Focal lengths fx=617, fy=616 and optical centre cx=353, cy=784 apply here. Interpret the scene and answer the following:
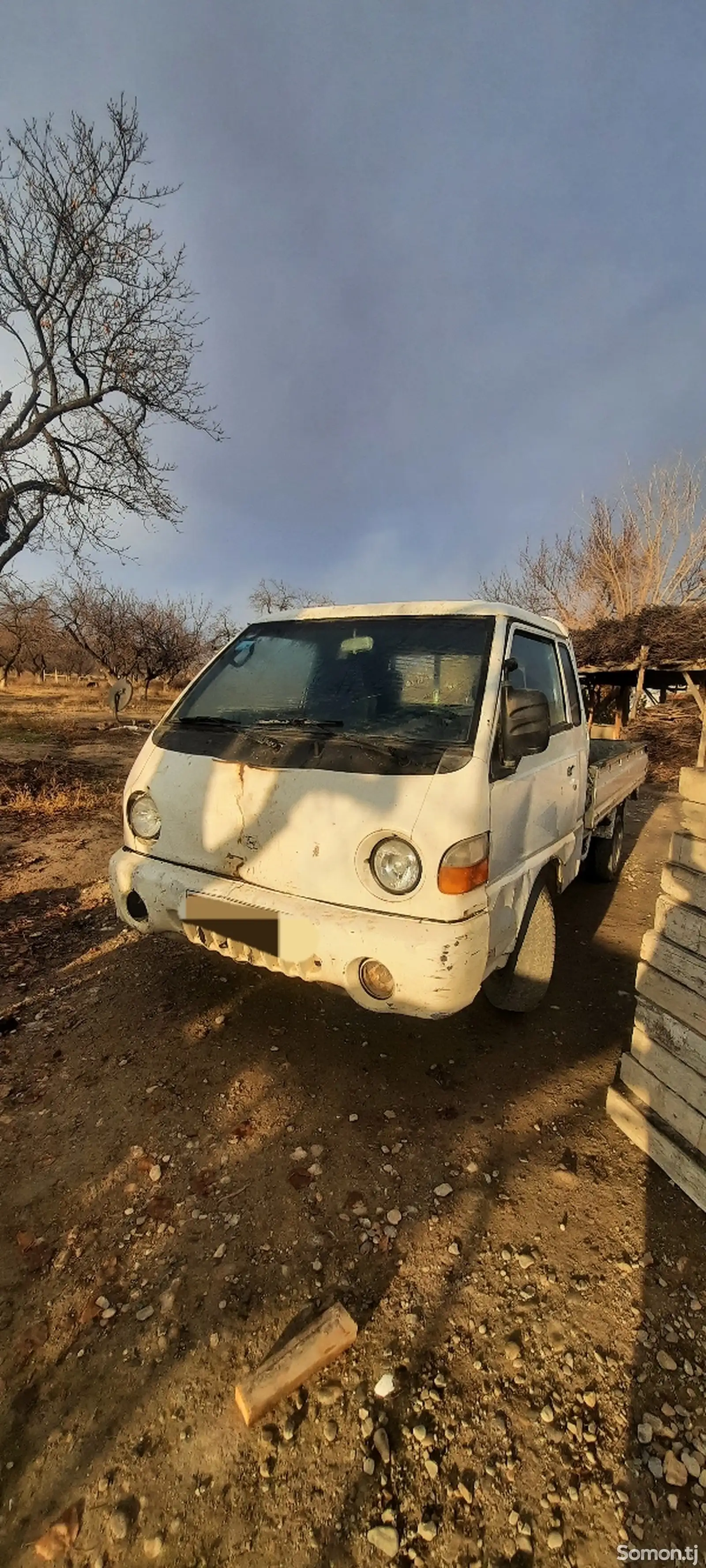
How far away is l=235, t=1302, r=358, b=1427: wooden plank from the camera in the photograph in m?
1.49

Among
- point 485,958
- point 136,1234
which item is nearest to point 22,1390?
point 136,1234

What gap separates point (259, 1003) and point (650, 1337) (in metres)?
2.08

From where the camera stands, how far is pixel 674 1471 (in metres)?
1.42

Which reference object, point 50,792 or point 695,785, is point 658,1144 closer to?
point 695,785

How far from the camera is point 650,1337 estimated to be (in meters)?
1.71

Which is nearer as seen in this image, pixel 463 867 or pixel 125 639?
pixel 463 867

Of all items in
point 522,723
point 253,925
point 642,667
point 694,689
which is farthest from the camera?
point 642,667

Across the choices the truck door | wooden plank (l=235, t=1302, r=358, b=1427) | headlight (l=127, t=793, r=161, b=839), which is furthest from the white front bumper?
wooden plank (l=235, t=1302, r=358, b=1427)

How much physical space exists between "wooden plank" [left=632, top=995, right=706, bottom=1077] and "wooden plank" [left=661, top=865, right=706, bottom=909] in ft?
1.41

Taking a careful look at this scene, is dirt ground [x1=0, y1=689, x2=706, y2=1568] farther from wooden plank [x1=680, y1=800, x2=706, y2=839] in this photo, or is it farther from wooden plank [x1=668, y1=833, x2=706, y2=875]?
wooden plank [x1=680, y1=800, x2=706, y2=839]

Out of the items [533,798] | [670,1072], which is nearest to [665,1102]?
[670,1072]

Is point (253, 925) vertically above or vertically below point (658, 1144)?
above

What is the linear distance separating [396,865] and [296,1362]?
138cm

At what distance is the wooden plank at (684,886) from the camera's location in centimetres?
224
